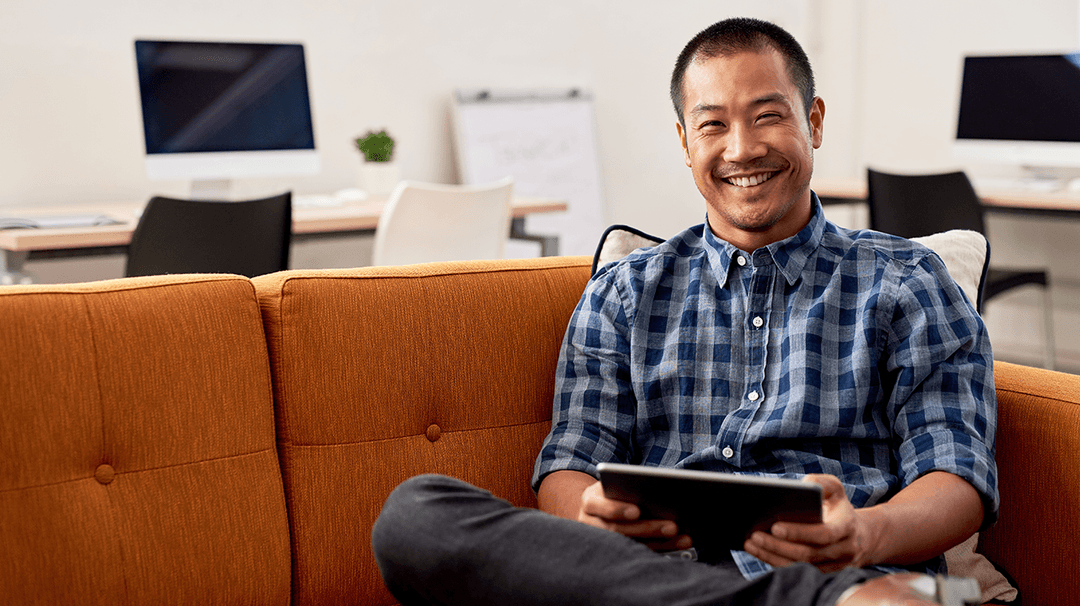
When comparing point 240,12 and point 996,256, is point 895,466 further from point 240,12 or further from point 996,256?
point 996,256

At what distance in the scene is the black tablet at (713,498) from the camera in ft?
3.04

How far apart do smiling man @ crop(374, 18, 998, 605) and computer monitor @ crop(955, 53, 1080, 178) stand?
2856 mm

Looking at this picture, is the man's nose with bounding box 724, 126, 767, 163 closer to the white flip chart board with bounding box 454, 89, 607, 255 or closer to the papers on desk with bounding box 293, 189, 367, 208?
the papers on desk with bounding box 293, 189, 367, 208

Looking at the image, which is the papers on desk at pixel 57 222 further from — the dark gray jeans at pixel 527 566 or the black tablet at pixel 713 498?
the black tablet at pixel 713 498

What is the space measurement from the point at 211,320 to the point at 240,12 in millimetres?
2659

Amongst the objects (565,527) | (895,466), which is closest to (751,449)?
(895,466)

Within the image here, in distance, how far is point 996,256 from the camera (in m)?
4.47

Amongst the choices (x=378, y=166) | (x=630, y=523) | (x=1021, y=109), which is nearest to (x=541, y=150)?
(x=378, y=166)

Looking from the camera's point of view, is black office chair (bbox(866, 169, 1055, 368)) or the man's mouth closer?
the man's mouth

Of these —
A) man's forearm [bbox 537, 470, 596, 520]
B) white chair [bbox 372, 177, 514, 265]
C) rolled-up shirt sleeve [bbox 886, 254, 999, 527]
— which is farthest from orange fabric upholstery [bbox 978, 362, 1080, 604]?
white chair [bbox 372, 177, 514, 265]

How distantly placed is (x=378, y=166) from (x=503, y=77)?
35.1 inches

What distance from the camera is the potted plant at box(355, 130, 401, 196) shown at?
3.71 meters

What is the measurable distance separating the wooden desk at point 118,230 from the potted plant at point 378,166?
0.38ft

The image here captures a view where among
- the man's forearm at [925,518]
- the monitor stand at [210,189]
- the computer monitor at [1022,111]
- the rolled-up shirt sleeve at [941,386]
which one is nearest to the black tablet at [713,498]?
the man's forearm at [925,518]
